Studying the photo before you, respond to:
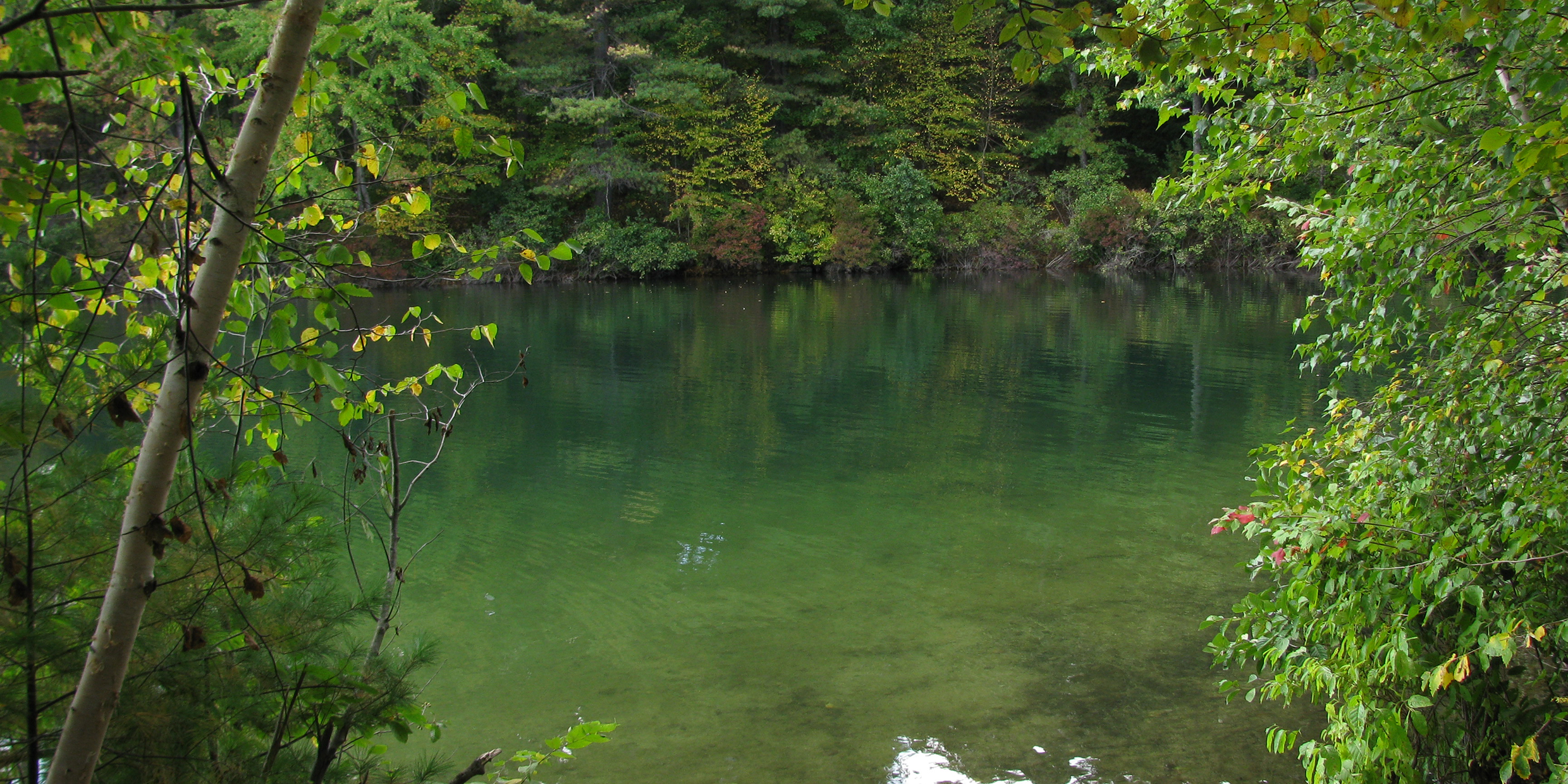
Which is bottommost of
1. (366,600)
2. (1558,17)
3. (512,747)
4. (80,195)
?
(512,747)

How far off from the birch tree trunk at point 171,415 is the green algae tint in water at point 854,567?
2411 millimetres

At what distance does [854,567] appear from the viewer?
606 cm

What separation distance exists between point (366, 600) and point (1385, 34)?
10.9ft

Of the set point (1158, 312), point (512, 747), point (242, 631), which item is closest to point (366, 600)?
point (242, 631)

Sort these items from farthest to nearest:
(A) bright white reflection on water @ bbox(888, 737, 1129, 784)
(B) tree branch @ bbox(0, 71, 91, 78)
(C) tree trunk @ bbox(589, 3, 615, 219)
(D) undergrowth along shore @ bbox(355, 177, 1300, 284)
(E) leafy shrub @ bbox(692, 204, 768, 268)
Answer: (E) leafy shrub @ bbox(692, 204, 768, 268), (D) undergrowth along shore @ bbox(355, 177, 1300, 284), (C) tree trunk @ bbox(589, 3, 615, 219), (A) bright white reflection on water @ bbox(888, 737, 1129, 784), (B) tree branch @ bbox(0, 71, 91, 78)

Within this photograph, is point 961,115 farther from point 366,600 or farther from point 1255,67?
point 366,600

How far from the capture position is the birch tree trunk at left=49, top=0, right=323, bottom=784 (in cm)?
165

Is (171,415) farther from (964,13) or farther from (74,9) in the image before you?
(964,13)

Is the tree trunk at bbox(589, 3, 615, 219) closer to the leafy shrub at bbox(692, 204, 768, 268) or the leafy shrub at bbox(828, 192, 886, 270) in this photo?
the leafy shrub at bbox(692, 204, 768, 268)

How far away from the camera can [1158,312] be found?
19.0 meters

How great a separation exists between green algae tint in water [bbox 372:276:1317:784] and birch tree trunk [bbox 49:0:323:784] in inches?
94.9

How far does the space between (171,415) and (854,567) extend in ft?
15.5

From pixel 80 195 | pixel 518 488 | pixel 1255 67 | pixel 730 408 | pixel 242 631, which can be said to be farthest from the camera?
pixel 730 408

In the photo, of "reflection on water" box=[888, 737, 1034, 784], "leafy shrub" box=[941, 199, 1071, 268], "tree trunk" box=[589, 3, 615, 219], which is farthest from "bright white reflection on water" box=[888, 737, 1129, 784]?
"leafy shrub" box=[941, 199, 1071, 268]
